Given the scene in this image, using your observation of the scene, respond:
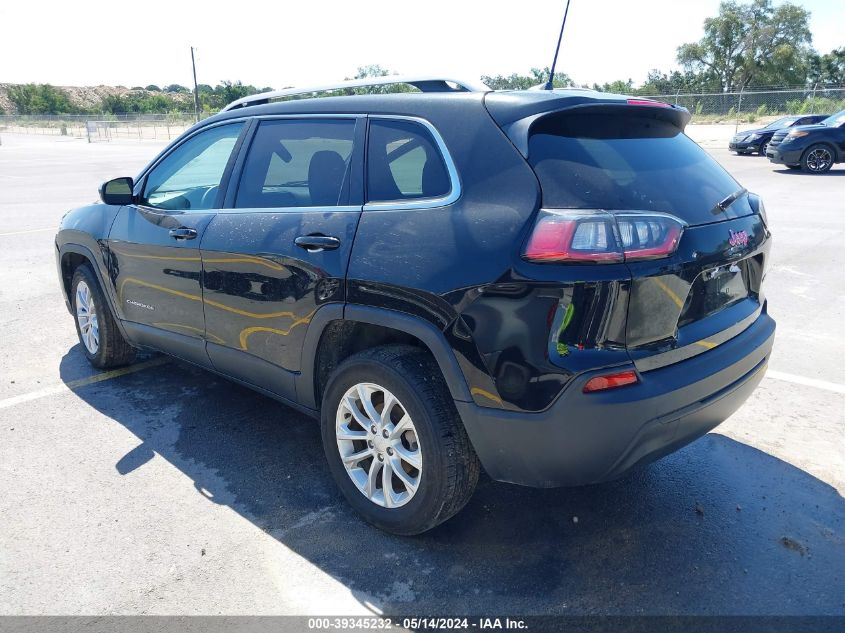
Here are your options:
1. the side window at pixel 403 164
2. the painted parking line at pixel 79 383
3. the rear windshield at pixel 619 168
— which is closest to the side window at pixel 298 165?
the side window at pixel 403 164

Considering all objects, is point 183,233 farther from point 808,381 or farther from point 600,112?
point 808,381

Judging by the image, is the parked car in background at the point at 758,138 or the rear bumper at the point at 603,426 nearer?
the rear bumper at the point at 603,426

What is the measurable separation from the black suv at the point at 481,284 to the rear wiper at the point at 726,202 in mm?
15

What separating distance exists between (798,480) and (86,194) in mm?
15509

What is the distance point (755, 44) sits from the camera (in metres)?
60.0

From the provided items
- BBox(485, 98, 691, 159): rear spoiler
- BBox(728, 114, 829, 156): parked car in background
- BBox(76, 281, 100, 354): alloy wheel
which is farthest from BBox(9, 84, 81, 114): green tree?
BBox(485, 98, 691, 159): rear spoiler

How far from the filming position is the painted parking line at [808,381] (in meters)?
4.55

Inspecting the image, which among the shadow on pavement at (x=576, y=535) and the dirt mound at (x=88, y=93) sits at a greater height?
the dirt mound at (x=88, y=93)

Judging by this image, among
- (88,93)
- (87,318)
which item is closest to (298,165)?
(87,318)

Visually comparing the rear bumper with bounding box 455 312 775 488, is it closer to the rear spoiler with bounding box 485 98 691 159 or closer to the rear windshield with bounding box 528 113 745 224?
the rear windshield with bounding box 528 113 745 224

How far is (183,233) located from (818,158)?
59.8ft

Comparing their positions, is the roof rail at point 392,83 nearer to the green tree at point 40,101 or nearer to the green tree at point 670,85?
the green tree at point 670,85

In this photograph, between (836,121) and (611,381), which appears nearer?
(611,381)

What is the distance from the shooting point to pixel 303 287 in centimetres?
318
